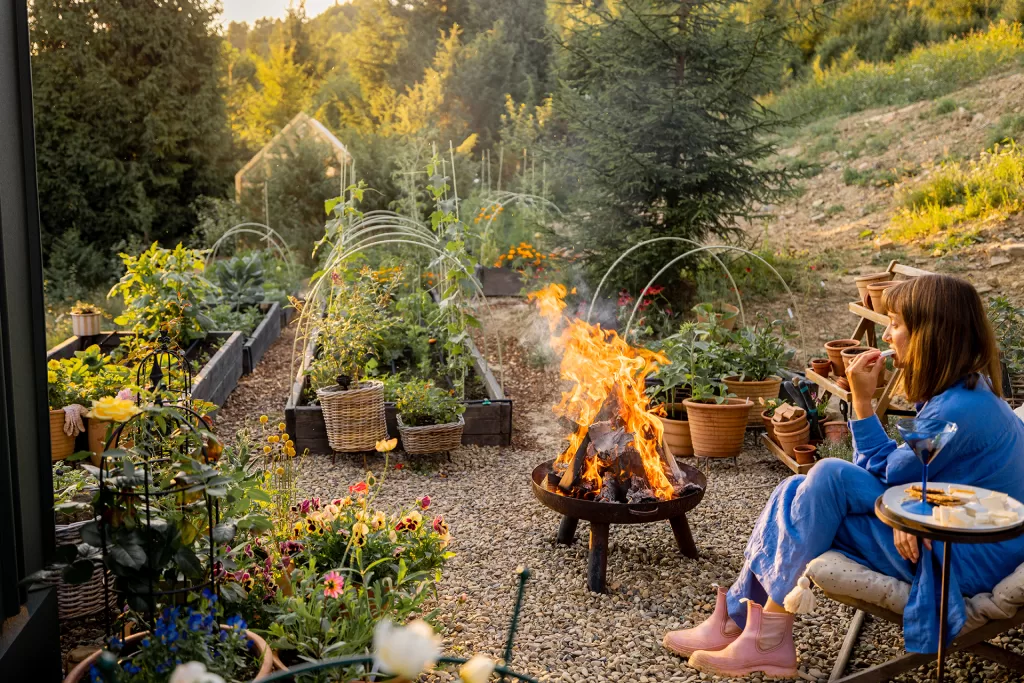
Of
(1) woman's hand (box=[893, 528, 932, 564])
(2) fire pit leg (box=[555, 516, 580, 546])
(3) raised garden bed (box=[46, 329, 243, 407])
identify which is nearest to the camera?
(1) woman's hand (box=[893, 528, 932, 564])

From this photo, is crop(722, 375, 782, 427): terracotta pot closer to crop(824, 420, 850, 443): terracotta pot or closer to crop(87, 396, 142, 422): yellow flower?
crop(824, 420, 850, 443): terracotta pot

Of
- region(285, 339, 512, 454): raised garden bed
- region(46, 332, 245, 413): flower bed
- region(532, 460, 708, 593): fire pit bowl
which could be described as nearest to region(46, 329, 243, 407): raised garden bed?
region(46, 332, 245, 413): flower bed

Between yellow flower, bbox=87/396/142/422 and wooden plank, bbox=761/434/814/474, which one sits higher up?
yellow flower, bbox=87/396/142/422

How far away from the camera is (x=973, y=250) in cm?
759

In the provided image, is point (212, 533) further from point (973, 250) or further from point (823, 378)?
point (973, 250)

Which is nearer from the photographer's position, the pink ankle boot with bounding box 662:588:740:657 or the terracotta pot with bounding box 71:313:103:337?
the pink ankle boot with bounding box 662:588:740:657

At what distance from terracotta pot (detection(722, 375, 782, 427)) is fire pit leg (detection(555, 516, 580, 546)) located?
181cm

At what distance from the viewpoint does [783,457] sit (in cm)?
473

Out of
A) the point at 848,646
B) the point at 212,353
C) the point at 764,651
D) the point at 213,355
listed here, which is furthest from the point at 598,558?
the point at 212,353

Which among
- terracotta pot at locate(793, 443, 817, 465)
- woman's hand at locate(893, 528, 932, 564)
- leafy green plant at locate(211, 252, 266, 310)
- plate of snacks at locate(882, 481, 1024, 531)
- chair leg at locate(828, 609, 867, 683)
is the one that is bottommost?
chair leg at locate(828, 609, 867, 683)

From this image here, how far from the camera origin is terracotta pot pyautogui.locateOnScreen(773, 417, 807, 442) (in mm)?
4656

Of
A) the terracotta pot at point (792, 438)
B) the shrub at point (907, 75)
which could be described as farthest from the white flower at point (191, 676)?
the shrub at point (907, 75)

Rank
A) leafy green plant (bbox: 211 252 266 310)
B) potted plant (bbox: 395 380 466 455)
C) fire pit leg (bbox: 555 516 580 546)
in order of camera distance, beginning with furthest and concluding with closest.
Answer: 1. leafy green plant (bbox: 211 252 266 310)
2. potted plant (bbox: 395 380 466 455)
3. fire pit leg (bbox: 555 516 580 546)

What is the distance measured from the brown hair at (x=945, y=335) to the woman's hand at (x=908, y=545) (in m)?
0.44
